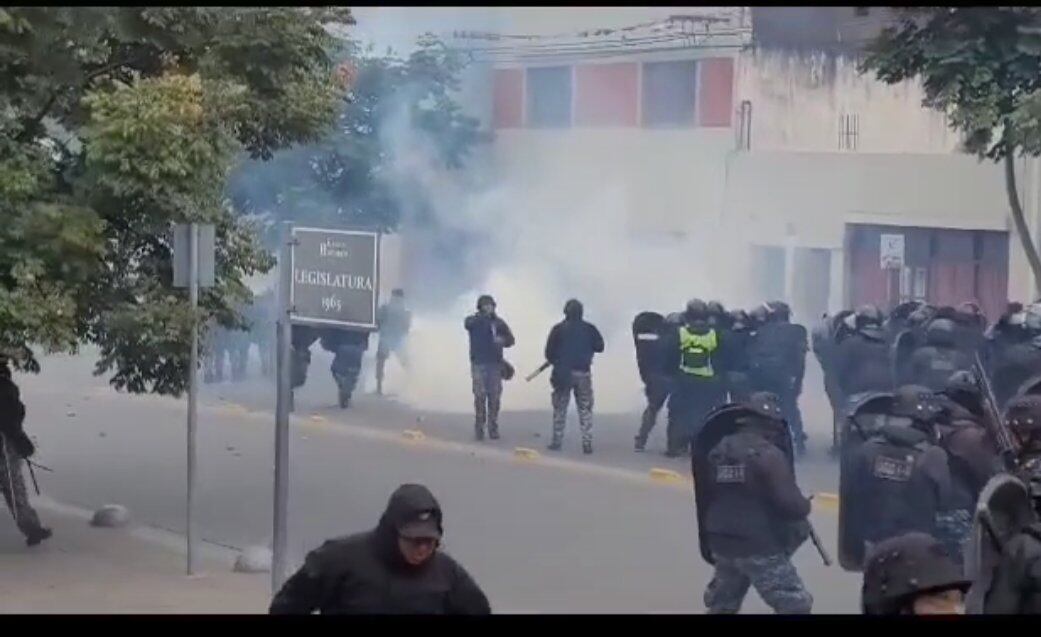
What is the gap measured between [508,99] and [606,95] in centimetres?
28

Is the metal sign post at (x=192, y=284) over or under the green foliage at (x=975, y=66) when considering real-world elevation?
under

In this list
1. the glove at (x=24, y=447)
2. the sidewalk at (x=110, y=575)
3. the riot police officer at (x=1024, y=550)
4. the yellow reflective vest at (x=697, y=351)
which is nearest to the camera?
the riot police officer at (x=1024, y=550)

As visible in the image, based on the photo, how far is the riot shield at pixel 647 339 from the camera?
5180mm

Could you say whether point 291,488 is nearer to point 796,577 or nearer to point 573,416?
point 573,416

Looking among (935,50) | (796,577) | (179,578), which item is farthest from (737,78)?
(179,578)

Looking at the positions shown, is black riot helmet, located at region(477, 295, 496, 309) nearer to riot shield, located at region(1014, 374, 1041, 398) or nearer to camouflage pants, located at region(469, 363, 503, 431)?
camouflage pants, located at region(469, 363, 503, 431)

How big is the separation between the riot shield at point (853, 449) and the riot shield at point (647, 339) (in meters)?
0.58

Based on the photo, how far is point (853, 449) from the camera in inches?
209

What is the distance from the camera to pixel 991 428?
5320 millimetres

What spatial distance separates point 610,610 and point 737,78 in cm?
146

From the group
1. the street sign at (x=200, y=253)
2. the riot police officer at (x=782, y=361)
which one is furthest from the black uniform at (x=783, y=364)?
the street sign at (x=200, y=253)

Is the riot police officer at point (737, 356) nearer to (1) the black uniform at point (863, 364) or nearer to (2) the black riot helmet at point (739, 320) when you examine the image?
(2) the black riot helmet at point (739, 320)

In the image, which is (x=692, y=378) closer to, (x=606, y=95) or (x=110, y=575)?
(x=606, y=95)

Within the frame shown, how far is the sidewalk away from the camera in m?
5.26
